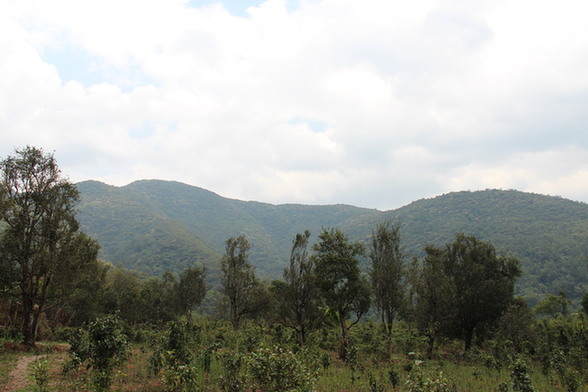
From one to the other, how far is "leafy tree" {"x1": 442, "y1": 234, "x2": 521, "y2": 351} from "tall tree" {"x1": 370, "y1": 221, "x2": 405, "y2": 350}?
33.6ft

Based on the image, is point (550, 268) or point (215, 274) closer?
point (550, 268)

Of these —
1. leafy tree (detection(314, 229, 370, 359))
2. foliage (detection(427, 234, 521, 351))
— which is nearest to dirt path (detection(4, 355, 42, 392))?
leafy tree (detection(314, 229, 370, 359))

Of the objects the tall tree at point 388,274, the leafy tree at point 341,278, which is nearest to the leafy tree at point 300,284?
the leafy tree at point 341,278

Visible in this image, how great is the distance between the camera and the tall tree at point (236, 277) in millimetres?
31953

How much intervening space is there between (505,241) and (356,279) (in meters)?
101

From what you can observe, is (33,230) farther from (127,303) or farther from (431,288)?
(431,288)

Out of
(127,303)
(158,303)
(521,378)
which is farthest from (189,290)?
(521,378)

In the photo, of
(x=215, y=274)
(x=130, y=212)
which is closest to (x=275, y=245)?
(x=130, y=212)

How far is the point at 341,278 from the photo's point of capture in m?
23.6


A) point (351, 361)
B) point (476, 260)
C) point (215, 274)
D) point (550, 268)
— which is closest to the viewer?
point (351, 361)

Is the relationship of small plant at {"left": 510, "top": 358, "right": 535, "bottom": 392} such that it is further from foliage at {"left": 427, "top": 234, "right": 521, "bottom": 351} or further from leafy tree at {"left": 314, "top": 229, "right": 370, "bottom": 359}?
foliage at {"left": 427, "top": 234, "right": 521, "bottom": 351}

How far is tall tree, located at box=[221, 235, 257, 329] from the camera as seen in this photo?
31953 millimetres

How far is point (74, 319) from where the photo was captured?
40.0 metres

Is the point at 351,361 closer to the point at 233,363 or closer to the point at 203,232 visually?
the point at 233,363
